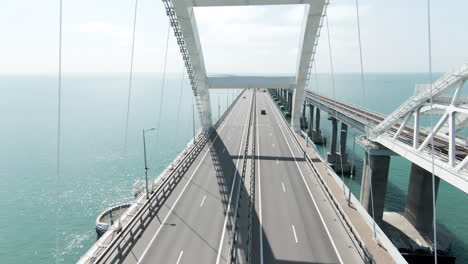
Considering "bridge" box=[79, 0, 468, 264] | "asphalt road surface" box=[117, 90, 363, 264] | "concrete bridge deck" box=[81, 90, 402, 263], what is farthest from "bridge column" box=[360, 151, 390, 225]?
"asphalt road surface" box=[117, 90, 363, 264]

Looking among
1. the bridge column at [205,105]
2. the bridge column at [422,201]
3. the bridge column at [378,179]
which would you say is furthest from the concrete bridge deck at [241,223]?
the bridge column at [205,105]

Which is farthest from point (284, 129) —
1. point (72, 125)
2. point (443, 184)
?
point (72, 125)

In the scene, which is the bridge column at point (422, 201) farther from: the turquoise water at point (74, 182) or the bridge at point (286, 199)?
the turquoise water at point (74, 182)

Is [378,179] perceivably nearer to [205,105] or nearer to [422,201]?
[422,201]

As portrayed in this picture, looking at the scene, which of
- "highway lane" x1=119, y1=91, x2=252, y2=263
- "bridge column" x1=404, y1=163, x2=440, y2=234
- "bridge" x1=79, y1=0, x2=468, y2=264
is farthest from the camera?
"bridge column" x1=404, y1=163, x2=440, y2=234

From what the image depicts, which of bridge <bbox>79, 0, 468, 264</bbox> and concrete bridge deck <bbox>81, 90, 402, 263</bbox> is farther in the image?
bridge <bbox>79, 0, 468, 264</bbox>

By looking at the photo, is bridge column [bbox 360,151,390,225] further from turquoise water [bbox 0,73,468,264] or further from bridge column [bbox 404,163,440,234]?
turquoise water [bbox 0,73,468,264]

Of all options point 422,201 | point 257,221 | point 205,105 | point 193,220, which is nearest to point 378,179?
point 422,201
